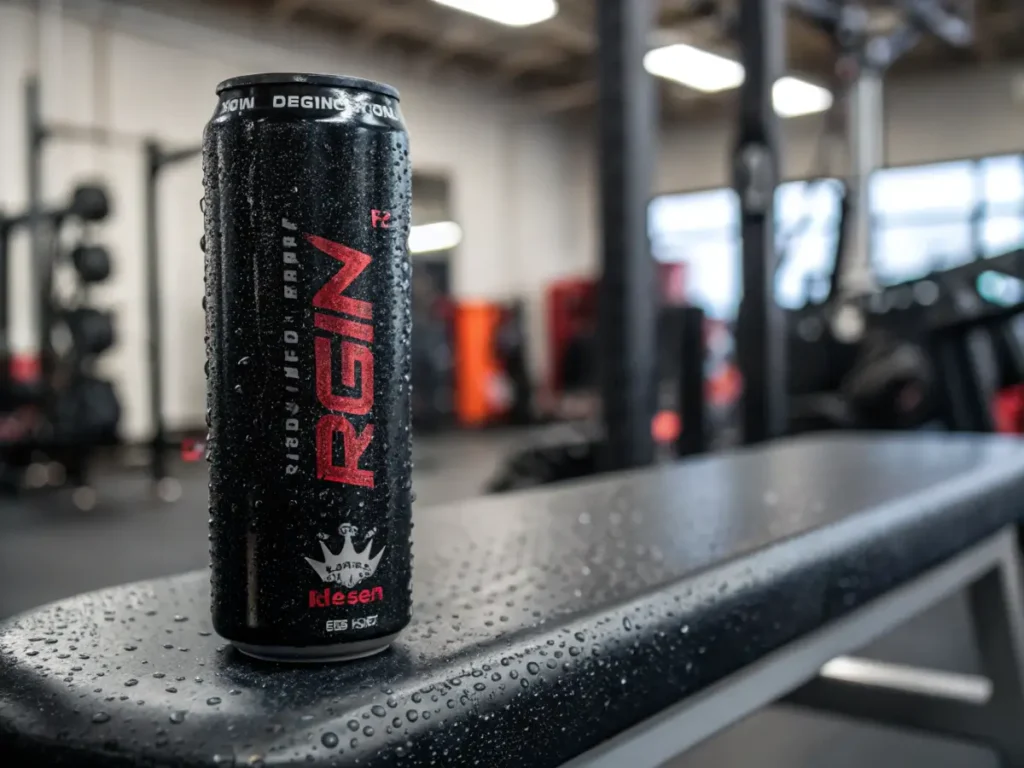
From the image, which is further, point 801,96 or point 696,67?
point 801,96

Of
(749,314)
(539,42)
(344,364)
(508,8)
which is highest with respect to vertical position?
(539,42)

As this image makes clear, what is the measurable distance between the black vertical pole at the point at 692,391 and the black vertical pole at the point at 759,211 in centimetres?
39

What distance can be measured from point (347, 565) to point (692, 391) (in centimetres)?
210

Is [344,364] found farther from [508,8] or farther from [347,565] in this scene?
[508,8]

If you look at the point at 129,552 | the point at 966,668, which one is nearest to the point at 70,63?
the point at 129,552

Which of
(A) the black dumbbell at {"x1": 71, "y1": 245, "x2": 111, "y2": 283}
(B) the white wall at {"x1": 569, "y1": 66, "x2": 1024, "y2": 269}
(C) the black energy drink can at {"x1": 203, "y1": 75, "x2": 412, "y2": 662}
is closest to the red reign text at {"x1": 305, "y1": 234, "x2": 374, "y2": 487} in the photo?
(C) the black energy drink can at {"x1": 203, "y1": 75, "x2": 412, "y2": 662}

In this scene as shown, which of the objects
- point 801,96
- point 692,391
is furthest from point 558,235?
point 692,391

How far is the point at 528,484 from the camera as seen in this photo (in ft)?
7.88

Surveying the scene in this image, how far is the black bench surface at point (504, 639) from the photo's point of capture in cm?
39

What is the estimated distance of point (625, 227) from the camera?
1.68m

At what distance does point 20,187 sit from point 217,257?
23.1 ft

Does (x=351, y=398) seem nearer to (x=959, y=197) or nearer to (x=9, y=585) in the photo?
(x=9, y=585)

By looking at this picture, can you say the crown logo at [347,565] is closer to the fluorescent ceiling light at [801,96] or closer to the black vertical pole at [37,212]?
the black vertical pole at [37,212]

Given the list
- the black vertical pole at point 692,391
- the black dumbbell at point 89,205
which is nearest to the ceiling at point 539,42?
the black dumbbell at point 89,205
